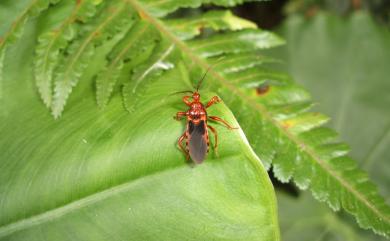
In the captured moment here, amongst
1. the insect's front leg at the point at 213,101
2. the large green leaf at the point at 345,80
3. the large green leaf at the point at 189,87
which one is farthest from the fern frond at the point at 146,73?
the large green leaf at the point at 345,80

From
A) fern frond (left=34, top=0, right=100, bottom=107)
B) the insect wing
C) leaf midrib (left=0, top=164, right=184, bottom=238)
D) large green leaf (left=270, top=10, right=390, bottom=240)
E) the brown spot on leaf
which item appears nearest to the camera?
the insect wing

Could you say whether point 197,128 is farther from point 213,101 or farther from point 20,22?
point 20,22

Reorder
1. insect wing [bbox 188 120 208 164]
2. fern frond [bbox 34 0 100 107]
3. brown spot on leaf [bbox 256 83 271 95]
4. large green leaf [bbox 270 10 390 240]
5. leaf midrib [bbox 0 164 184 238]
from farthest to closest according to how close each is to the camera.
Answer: large green leaf [bbox 270 10 390 240]
brown spot on leaf [bbox 256 83 271 95]
fern frond [bbox 34 0 100 107]
leaf midrib [bbox 0 164 184 238]
insect wing [bbox 188 120 208 164]

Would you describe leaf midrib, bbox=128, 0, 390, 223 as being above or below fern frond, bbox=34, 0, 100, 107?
below

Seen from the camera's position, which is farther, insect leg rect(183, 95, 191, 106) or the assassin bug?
insect leg rect(183, 95, 191, 106)

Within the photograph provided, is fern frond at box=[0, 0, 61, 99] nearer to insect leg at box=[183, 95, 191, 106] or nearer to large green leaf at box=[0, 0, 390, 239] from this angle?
large green leaf at box=[0, 0, 390, 239]

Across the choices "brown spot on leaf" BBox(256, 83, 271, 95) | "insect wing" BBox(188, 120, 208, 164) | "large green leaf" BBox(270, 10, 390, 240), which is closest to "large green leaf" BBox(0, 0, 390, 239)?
"brown spot on leaf" BBox(256, 83, 271, 95)
